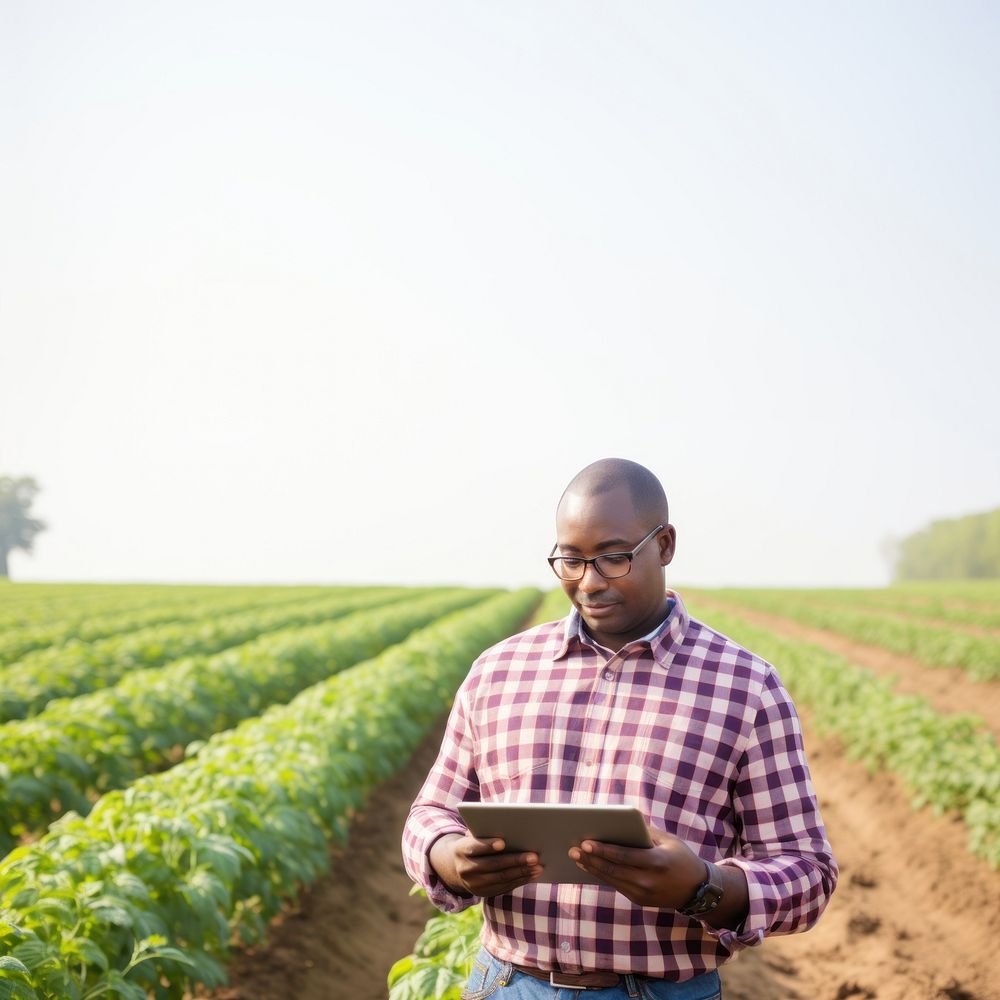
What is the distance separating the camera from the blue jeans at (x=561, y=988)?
6.34 ft

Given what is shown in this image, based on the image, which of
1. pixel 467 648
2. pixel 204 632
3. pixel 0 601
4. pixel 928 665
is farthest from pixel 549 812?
pixel 0 601

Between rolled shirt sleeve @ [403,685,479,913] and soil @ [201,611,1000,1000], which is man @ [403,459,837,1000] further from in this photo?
soil @ [201,611,1000,1000]

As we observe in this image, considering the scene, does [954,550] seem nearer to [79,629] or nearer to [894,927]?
[79,629]

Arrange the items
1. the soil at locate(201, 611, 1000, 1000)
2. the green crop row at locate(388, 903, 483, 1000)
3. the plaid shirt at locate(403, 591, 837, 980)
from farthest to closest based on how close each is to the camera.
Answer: the soil at locate(201, 611, 1000, 1000) → the green crop row at locate(388, 903, 483, 1000) → the plaid shirt at locate(403, 591, 837, 980)

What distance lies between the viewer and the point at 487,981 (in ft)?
6.88

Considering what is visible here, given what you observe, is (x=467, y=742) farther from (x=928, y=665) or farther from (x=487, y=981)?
(x=928, y=665)

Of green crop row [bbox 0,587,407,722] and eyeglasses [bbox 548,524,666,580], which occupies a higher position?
eyeglasses [bbox 548,524,666,580]

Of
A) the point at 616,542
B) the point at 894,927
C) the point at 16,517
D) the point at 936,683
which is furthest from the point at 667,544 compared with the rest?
the point at 16,517

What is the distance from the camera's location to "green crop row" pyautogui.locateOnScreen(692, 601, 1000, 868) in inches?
284

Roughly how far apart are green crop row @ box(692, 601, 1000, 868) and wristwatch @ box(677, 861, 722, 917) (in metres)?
5.82

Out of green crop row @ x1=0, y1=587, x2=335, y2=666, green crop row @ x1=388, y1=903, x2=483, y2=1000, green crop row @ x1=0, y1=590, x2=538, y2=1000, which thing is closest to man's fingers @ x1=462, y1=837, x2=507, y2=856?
green crop row @ x1=388, y1=903, x2=483, y2=1000

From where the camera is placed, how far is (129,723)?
7.33 metres

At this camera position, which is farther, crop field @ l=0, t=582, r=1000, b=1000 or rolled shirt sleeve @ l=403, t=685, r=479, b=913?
crop field @ l=0, t=582, r=1000, b=1000

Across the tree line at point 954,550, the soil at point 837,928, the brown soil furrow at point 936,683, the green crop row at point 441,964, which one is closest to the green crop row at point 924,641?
the brown soil furrow at point 936,683
